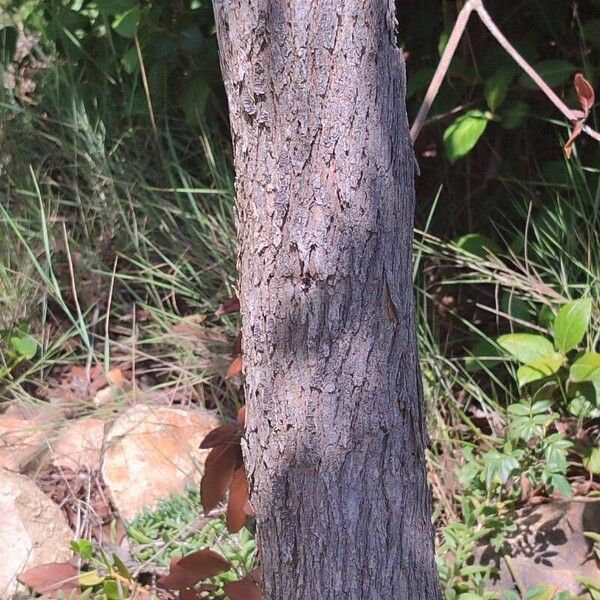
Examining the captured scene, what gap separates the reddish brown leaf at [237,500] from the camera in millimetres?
1902

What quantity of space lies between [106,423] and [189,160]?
3.64 ft

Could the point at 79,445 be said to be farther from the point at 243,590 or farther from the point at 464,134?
the point at 464,134

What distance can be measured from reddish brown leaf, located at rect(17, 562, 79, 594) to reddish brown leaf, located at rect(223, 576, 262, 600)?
71 centimetres

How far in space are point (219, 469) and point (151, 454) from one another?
0.91 metres

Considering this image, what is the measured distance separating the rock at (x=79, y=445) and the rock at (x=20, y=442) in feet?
0.17

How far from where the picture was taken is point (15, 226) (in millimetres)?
3010

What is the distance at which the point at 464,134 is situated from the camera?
8.38ft

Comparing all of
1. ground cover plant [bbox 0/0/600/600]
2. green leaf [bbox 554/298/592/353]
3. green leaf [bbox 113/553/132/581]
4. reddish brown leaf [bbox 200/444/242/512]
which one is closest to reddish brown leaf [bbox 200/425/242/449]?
reddish brown leaf [bbox 200/444/242/512]

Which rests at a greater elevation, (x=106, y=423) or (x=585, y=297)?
(x=585, y=297)

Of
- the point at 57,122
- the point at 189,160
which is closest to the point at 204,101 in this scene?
the point at 189,160

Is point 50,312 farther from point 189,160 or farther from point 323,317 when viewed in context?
point 323,317

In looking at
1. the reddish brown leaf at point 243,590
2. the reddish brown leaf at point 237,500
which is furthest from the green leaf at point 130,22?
the reddish brown leaf at point 243,590

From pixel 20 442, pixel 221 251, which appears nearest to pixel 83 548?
pixel 20 442

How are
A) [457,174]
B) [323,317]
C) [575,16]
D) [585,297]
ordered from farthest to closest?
[457,174] < [575,16] < [585,297] < [323,317]
